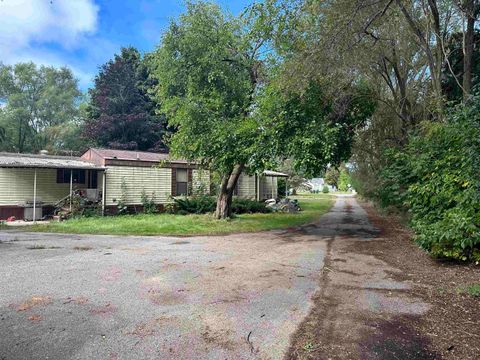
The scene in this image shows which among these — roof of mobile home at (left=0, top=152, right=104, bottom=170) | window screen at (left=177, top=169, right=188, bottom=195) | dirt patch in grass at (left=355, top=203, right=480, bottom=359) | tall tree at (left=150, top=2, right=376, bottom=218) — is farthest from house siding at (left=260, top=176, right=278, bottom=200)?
dirt patch in grass at (left=355, top=203, right=480, bottom=359)

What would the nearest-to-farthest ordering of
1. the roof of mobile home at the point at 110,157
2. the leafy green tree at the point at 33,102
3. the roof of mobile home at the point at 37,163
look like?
1. the roof of mobile home at the point at 37,163
2. the roof of mobile home at the point at 110,157
3. the leafy green tree at the point at 33,102

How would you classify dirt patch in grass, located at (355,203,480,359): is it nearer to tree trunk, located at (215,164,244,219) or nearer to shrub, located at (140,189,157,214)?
tree trunk, located at (215,164,244,219)

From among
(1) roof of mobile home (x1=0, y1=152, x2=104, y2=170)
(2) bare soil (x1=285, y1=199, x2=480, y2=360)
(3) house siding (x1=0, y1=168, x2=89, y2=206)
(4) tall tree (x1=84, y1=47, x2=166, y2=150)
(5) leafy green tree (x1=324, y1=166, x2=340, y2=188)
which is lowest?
(2) bare soil (x1=285, y1=199, x2=480, y2=360)

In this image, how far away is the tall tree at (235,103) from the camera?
10.9m

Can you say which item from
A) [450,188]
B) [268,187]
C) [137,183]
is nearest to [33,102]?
[137,183]

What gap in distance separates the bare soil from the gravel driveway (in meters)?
0.30

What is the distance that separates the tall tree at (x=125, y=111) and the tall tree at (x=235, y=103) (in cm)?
1560

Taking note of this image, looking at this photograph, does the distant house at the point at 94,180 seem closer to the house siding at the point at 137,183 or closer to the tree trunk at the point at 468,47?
the house siding at the point at 137,183

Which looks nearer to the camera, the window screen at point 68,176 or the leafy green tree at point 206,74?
the leafy green tree at point 206,74

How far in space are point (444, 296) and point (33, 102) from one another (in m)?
46.1

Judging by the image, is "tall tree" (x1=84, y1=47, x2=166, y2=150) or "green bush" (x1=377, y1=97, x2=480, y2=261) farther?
"tall tree" (x1=84, y1=47, x2=166, y2=150)

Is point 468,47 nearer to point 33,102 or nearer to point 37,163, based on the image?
point 37,163

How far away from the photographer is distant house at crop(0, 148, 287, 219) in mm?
15773

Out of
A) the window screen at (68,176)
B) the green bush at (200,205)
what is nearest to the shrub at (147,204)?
the green bush at (200,205)
